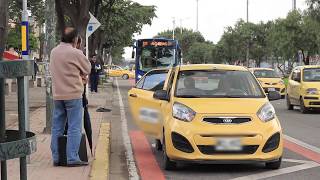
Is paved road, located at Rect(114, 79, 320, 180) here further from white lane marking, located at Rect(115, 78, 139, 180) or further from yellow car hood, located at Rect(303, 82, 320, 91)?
yellow car hood, located at Rect(303, 82, 320, 91)

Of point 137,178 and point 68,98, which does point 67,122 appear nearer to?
point 68,98

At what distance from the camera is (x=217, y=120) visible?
8.53 metres

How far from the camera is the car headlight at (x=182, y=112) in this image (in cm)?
865

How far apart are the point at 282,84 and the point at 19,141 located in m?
26.0

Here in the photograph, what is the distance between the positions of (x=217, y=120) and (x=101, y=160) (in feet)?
6.38

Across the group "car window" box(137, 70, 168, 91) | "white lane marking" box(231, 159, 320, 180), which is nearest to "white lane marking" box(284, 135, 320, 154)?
"white lane marking" box(231, 159, 320, 180)

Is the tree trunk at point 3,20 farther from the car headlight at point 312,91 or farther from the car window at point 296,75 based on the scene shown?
the car window at point 296,75

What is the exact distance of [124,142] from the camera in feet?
40.7

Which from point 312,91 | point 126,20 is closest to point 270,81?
point 312,91

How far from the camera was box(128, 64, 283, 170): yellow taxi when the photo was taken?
331 inches

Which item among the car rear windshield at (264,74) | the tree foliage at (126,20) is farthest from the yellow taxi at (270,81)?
the tree foliage at (126,20)

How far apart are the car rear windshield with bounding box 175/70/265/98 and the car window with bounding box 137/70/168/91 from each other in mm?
1996

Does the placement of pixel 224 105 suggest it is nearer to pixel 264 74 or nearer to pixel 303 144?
pixel 303 144

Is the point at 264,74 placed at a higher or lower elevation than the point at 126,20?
lower
